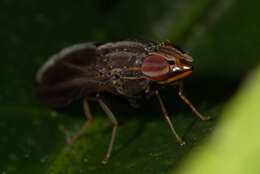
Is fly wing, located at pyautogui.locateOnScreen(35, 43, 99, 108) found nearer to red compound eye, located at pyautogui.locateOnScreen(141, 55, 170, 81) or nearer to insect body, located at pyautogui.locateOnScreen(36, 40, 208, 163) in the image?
insect body, located at pyautogui.locateOnScreen(36, 40, 208, 163)

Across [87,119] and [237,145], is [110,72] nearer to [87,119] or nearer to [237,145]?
[87,119]

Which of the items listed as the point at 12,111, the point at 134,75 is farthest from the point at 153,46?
the point at 12,111

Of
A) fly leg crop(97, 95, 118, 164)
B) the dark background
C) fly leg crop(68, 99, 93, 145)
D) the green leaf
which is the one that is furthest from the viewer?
fly leg crop(68, 99, 93, 145)

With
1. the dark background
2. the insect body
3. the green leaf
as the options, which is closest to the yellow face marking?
the insect body

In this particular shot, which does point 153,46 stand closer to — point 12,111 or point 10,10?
point 12,111

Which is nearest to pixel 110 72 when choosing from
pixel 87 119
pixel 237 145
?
pixel 87 119

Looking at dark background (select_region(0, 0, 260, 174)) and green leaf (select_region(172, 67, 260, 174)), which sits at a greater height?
green leaf (select_region(172, 67, 260, 174))

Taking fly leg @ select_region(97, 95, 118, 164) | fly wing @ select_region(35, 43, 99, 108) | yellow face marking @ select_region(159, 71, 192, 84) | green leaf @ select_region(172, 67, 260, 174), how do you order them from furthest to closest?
fly wing @ select_region(35, 43, 99, 108)
yellow face marking @ select_region(159, 71, 192, 84)
fly leg @ select_region(97, 95, 118, 164)
green leaf @ select_region(172, 67, 260, 174)
